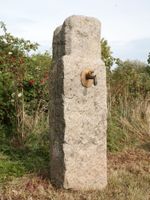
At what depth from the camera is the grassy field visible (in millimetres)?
4820

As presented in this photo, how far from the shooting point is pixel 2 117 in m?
7.71

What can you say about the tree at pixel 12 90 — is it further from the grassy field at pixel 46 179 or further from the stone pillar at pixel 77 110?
the stone pillar at pixel 77 110

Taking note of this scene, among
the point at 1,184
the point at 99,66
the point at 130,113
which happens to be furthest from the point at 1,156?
the point at 130,113

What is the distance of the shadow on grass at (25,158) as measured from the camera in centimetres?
555

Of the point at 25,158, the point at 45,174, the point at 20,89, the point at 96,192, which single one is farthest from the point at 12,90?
the point at 96,192

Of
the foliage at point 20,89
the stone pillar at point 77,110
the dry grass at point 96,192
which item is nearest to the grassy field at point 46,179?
the dry grass at point 96,192

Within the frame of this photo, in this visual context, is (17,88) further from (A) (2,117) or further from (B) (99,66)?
(B) (99,66)

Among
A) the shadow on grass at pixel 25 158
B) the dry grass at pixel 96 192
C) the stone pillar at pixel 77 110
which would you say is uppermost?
the stone pillar at pixel 77 110

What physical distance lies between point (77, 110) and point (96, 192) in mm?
946

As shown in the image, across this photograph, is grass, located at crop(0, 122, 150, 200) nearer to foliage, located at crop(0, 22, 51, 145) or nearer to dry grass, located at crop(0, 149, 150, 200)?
dry grass, located at crop(0, 149, 150, 200)

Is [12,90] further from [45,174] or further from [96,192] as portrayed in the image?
[96,192]

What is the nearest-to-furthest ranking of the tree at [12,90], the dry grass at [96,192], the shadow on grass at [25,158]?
the dry grass at [96,192]
the shadow on grass at [25,158]
the tree at [12,90]

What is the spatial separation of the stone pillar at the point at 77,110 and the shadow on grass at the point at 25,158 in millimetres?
559

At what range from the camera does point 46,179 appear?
5.31 m
